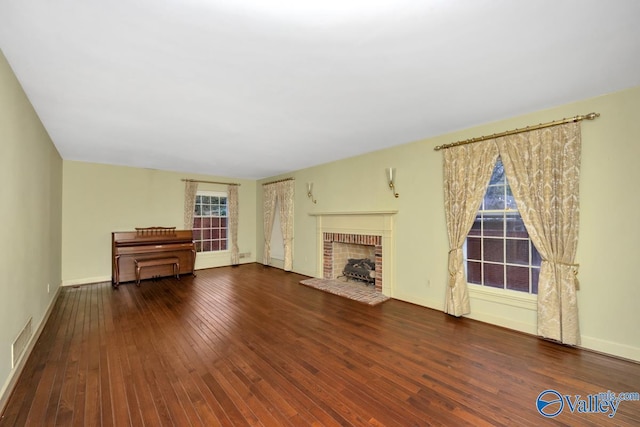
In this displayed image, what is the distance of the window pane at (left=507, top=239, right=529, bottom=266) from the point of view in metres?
3.01

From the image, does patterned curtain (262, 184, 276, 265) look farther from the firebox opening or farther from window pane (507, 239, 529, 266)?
window pane (507, 239, 529, 266)

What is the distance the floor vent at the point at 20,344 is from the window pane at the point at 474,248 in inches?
189

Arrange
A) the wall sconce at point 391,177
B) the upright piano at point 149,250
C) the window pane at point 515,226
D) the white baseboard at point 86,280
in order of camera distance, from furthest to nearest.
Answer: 1. the upright piano at point 149,250
2. the white baseboard at point 86,280
3. the wall sconce at point 391,177
4. the window pane at point 515,226

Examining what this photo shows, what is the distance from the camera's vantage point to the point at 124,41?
165 cm

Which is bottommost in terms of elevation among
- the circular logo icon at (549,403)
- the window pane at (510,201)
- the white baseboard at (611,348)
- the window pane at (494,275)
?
the circular logo icon at (549,403)

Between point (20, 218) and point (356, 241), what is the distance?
167 inches

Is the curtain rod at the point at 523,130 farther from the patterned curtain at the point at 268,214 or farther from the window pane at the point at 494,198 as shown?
the patterned curtain at the point at 268,214

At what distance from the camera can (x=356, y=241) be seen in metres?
4.82

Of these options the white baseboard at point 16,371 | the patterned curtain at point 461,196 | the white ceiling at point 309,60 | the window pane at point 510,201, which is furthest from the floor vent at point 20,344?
the window pane at point 510,201

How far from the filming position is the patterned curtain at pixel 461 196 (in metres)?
3.23

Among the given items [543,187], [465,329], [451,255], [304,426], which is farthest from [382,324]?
[543,187]

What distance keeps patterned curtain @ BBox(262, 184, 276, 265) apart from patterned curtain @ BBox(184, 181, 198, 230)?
1787mm

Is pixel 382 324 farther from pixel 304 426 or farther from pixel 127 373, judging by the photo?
pixel 127 373

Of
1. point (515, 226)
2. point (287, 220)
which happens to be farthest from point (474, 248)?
point (287, 220)
